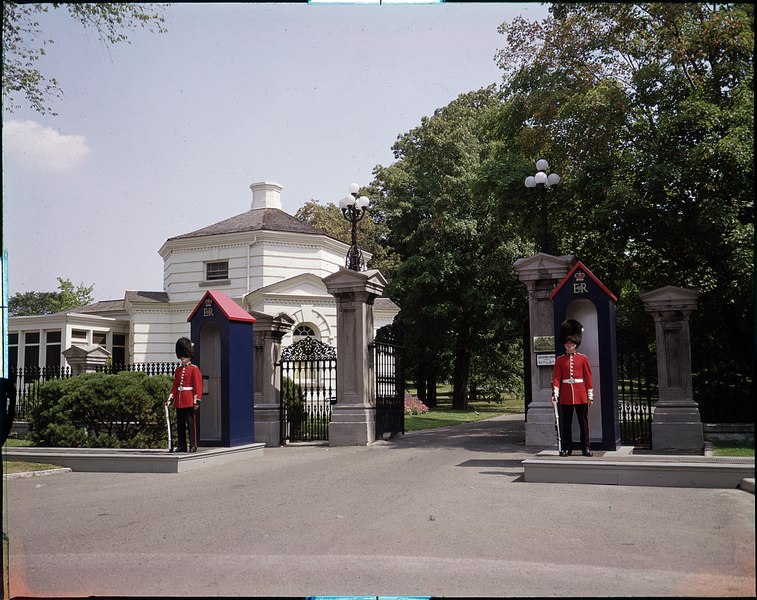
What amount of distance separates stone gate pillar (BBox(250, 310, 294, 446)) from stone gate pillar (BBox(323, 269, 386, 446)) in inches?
51.8

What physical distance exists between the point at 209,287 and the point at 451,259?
15.8 meters

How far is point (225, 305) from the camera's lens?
12.9m

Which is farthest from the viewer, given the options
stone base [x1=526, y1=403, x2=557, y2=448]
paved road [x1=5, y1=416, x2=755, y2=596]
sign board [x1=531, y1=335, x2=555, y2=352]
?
sign board [x1=531, y1=335, x2=555, y2=352]

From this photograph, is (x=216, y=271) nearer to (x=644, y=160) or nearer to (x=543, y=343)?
(x=543, y=343)

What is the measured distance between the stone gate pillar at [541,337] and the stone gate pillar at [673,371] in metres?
1.76

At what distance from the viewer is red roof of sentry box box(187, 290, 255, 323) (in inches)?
497

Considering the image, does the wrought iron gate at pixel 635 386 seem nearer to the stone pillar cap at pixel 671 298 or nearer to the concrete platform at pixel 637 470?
the stone pillar cap at pixel 671 298

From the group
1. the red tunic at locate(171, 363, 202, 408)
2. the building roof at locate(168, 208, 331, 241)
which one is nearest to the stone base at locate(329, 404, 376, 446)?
the building roof at locate(168, 208, 331, 241)

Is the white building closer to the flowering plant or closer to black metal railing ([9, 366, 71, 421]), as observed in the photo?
black metal railing ([9, 366, 71, 421])

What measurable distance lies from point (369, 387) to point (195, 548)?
32.3 feet

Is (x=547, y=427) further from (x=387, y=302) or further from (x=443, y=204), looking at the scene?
(x=387, y=302)

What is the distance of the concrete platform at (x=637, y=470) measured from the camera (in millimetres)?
7348

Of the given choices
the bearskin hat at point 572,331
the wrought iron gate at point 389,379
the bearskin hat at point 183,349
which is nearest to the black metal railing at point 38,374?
the bearskin hat at point 183,349

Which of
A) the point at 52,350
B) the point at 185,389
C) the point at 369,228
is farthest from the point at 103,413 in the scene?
the point at 369,228
